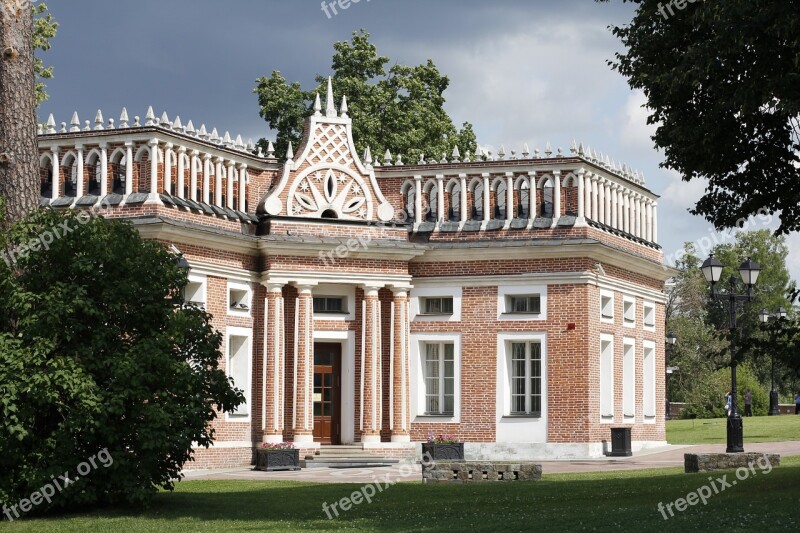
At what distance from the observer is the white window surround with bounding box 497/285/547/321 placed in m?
34.6

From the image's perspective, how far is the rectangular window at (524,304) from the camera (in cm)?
3475

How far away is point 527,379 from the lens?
3481 cm

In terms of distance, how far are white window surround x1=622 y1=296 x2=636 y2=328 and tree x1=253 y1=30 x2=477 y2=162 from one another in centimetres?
1212

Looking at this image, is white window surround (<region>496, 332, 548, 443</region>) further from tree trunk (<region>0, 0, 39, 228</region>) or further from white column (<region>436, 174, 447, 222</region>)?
tree trunk (<region>0, 0, 39, 228</region>)

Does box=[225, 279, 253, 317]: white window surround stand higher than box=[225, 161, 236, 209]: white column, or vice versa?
box=[225, 161, 236, 209]: white column

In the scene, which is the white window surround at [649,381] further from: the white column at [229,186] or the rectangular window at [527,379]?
the white column at [229,186]

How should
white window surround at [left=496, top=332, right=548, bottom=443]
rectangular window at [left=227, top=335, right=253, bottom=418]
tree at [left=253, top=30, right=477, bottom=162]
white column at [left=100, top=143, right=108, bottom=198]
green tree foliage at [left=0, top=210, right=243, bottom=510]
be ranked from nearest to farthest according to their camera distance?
green tree foliage at [left=0, top=210, right=243, bottom=510] → white column at [left=100, top=143, right=108, bottom=198] → rectangular window at [left=227, top=335, right=253, bottom=418] → white window surround at [left=496, top=332, right=548, bottom=443] → tree at [left=253, top=30, right=477, bottom=162]

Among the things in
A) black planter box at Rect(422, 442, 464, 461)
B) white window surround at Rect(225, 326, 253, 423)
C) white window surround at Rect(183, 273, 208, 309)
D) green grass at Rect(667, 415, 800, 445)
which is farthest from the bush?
white window surround at Rect(183, 273, 208, 309)

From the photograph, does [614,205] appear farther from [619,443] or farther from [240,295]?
[240,295]

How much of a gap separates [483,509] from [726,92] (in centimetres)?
650

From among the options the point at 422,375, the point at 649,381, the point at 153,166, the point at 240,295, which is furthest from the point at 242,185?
the point at 649,381

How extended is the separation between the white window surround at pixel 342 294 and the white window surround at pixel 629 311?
25.9 ft

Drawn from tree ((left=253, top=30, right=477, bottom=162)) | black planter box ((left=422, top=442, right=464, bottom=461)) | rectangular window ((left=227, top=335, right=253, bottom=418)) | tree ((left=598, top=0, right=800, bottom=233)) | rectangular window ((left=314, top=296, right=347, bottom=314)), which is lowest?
black planter box ((left=422, top=442, right=464, bottom=461))

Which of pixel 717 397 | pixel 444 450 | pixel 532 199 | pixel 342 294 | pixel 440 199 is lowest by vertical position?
pixel 444 450
